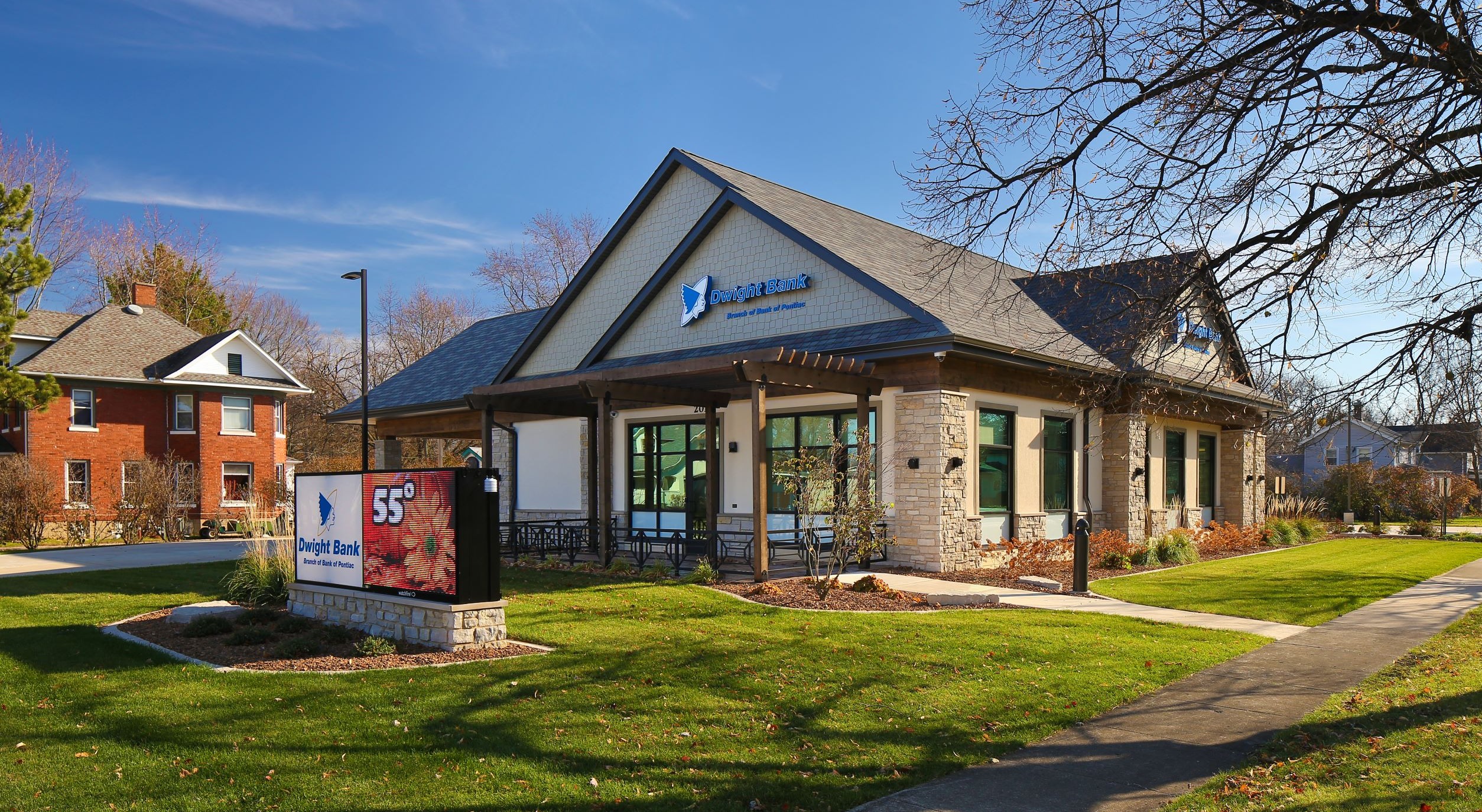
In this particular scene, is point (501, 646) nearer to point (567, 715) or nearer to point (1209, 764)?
point (567, 715)

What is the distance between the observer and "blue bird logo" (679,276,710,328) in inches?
790

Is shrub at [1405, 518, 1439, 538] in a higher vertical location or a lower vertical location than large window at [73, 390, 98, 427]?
lower

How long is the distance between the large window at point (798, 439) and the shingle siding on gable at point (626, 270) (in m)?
4.99

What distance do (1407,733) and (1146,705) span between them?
5.60ft

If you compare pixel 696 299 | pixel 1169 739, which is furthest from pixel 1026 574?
pixel 1169 739

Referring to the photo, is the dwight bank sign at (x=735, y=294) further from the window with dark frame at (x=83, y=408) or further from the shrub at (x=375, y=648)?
the window with dark frame at (x=83, y=408)

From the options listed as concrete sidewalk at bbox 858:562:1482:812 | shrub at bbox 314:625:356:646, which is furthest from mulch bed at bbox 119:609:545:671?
concrete sidewalk at bbox 858:562:1482:812

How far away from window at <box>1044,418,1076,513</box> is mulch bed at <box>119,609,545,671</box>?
1289 centimetres

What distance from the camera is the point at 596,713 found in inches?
280

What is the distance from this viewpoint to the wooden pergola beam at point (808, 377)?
543 inches

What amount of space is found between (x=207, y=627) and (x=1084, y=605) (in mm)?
10559

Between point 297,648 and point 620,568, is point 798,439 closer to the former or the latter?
point 620,568

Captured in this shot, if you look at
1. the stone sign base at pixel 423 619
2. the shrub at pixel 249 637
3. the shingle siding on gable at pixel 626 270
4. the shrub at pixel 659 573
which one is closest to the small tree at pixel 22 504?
the shingle siding on gable at pixel 626 270

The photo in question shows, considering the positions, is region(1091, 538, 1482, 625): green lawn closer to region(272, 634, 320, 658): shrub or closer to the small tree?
region(272, 634, 320, 658): shrub
